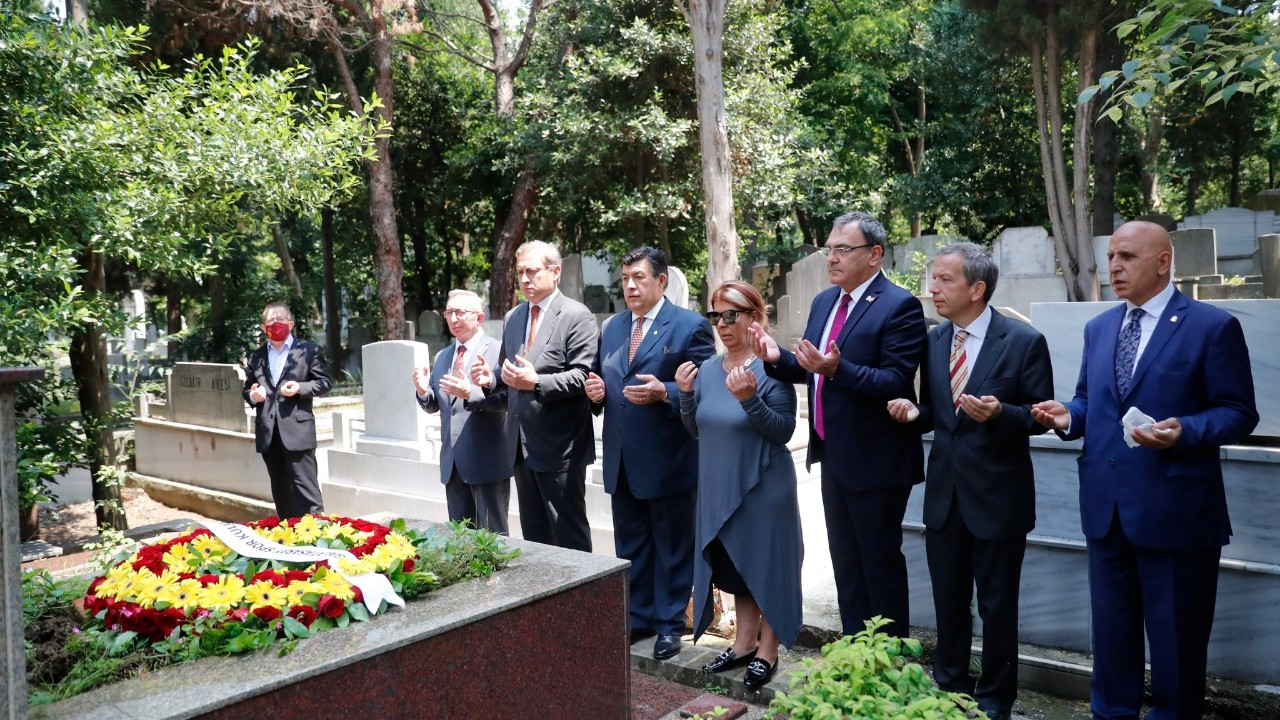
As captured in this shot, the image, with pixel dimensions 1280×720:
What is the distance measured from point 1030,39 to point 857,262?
1548 cm

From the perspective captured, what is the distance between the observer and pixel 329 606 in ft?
10.8

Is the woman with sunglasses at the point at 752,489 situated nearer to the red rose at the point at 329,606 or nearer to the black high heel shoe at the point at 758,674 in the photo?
the black high heel shoe at the point at 758,674

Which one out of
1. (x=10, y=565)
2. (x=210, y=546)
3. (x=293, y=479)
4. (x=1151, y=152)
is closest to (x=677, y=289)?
(x=293, y=479)

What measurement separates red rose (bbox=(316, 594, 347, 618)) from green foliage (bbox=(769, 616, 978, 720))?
1643 millimetres

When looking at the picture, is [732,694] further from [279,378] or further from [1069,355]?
[279,378]

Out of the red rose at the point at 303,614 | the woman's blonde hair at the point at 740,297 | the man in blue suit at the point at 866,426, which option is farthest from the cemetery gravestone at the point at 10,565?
the woman's blonde hair at the point at 740,297

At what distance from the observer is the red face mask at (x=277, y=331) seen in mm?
7449

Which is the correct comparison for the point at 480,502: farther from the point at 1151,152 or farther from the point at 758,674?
the point at 1151,152

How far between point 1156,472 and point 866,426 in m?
1.16

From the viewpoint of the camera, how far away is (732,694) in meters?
4.45

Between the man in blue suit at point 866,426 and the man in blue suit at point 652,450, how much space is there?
32.8 inches

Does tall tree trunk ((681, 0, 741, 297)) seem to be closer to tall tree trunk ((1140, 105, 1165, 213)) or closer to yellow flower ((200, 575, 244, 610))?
yellow flower ((200, 575, 244, 610))

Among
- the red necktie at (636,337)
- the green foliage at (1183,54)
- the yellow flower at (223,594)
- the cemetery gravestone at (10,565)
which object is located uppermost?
the green foliage at (1183,54)

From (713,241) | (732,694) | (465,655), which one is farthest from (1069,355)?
(713,241)
